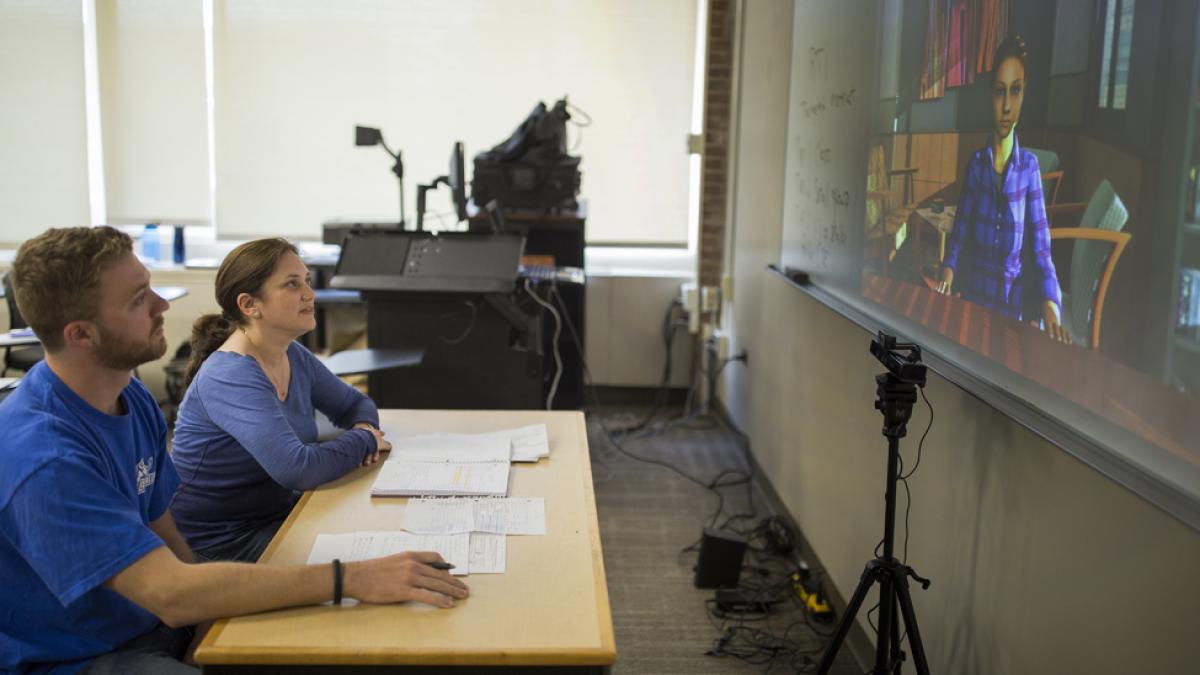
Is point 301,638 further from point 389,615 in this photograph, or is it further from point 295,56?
point 295,56

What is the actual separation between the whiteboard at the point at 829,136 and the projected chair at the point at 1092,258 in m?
1.13

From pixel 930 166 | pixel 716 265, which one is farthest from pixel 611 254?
pixel 930 166

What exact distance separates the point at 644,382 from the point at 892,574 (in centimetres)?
381

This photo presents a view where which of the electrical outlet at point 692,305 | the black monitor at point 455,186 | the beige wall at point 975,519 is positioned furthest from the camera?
the electrical outlet at point 692,305

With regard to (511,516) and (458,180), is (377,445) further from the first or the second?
(458,180)

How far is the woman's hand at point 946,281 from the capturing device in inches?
82.3

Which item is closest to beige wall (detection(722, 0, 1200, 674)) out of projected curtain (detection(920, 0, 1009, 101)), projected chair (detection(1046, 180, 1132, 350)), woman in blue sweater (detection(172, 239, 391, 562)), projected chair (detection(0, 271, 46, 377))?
projected chair (detection(1046, 180, 1132, 350))

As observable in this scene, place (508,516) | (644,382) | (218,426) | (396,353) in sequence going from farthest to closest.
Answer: (644,382)
(396,353)
(218,426)
(508,516)

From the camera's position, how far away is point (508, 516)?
1896 mm

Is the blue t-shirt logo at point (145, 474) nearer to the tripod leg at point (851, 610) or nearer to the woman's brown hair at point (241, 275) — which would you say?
the woman's brown hair at point (241, 275)

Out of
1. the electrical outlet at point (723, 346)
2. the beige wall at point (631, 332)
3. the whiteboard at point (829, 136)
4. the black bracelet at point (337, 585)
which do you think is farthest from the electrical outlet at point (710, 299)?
the black bracelet at point (337, 585)

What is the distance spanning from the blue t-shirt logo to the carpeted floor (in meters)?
1.38

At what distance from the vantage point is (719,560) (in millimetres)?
3281

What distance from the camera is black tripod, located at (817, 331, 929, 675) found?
6.28 ft
